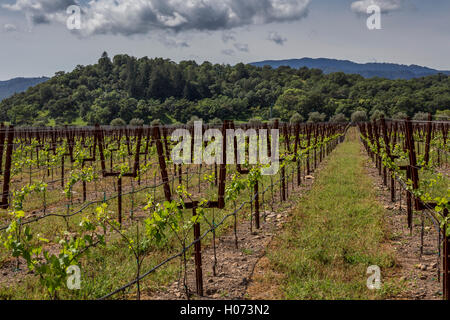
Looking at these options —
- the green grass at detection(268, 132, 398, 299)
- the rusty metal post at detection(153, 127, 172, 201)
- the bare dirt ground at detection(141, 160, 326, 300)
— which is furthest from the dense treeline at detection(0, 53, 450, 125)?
the bare dirt ground at detection(141, 160, 326, 300)

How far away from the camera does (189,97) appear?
414ft

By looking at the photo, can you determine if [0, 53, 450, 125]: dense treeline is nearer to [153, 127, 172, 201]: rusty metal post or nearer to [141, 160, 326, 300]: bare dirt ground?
[153, 127, 172, 201]: rusty metal post

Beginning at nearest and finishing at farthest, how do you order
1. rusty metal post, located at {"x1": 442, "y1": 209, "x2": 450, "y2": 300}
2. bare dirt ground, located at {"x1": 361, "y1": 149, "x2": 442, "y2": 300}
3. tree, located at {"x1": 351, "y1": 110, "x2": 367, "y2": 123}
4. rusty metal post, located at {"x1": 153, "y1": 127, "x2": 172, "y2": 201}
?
rusty metal post, located at {"x1": 442, "y1": 209, "x2": 450, "y2": 300} → bare dirt ground, located at {"x1": 361, "y1": 149, "x2": 442, "y2": 300} → rusty metal post, located at {"x1": 153, "y1": 127, "x2": 172, "y2": 201} → tree, located at {"x1": 351, "y1": 110, "x2": 367, "y2": 123}

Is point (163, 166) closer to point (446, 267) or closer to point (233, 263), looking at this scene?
point (233, 263)

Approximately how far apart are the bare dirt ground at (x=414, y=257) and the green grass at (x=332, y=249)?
197mm

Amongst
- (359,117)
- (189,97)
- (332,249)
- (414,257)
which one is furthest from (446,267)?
(189,97)

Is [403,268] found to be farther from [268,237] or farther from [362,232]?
[268,237]

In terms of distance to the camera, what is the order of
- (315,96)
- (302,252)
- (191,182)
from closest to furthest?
(302,252) < (191,182) < (315,96)

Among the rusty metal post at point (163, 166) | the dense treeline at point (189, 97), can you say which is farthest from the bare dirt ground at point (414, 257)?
the dense treeline at point (189, 97)

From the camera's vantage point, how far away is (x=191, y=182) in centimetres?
1379

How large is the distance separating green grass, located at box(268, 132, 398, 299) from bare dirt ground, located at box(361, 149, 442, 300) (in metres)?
0.20

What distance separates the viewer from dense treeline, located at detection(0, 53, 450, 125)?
9162cm
